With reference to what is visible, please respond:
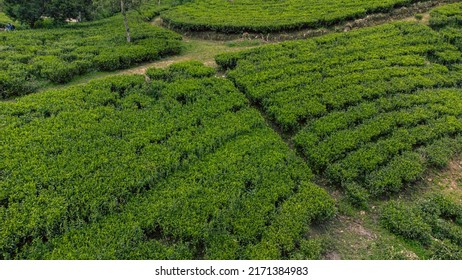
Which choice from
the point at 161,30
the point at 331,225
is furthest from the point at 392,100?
the point at 161,30

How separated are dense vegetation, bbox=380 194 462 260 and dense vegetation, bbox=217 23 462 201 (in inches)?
33.8

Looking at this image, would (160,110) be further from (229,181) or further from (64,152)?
(229,181)

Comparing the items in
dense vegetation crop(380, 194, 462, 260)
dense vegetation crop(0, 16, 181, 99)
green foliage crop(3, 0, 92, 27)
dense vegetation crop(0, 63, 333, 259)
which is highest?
green foliage crop(3, 0, 92, 27)

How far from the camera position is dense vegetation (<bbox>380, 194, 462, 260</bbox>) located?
878 centimetres

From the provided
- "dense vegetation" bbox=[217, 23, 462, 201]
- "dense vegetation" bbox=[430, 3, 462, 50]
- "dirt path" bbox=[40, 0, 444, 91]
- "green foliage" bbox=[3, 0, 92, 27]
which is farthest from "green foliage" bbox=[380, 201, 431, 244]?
"green foliage" bbox=[3, 0, 92, 27]

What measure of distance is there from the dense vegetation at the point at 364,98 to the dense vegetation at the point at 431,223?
86 centimetres

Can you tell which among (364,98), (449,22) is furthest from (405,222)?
(449,22)

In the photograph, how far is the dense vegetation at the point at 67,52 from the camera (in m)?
16.2

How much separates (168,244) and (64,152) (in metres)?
5.35

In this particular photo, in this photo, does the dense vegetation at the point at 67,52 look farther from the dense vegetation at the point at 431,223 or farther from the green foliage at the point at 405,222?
the dense vegetation at the point at 431,223

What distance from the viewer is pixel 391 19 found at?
23.6m

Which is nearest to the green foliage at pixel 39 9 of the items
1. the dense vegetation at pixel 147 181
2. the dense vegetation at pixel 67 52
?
the dense vegetation at pixel 67 52

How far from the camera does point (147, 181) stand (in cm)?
997

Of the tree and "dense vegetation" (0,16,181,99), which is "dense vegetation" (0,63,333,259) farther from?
the tree
